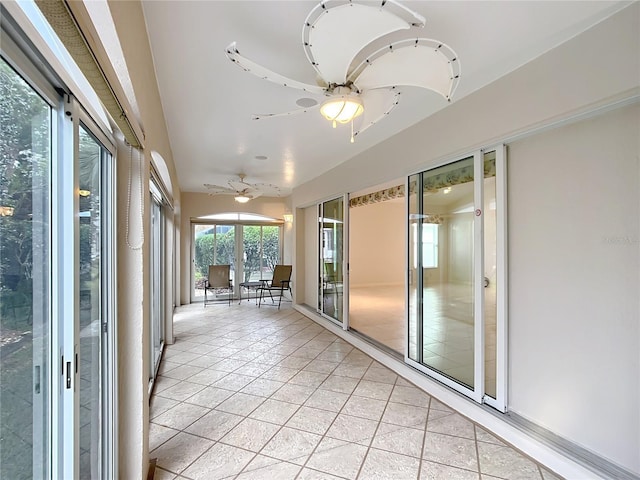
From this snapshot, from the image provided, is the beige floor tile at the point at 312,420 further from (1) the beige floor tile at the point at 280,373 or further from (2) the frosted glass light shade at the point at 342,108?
(2) the frosted glass light shade at the point at 342,108

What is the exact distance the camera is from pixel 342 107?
1902 mm

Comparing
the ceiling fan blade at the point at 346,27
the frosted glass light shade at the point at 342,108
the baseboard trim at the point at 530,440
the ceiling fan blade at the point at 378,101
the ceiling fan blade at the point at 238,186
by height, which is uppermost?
the ceiling fan blade at the point at 238,186

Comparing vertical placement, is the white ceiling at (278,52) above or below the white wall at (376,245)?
above

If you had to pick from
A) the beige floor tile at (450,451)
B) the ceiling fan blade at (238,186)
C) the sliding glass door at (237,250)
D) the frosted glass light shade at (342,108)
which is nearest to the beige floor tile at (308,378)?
the beige floor tile at (450,451)

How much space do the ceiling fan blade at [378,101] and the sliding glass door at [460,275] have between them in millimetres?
975

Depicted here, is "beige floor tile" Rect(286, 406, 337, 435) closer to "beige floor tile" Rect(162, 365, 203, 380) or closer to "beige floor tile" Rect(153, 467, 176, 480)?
"beige floor tile" Rect(153, 467, 176, 480)

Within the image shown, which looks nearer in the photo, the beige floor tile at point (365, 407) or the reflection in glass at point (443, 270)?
the beige floor tile at point (365, 407)

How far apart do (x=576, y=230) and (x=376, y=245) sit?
26.2ft

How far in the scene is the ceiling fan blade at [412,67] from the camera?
147cm

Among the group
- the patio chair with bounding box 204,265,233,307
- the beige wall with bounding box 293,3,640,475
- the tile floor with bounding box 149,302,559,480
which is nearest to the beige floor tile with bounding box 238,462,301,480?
the tile floor with bounding box 149,302,559,480

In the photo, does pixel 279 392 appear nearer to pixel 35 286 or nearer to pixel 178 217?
pixel 35 286

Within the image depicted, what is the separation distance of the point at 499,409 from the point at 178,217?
6.67 metres

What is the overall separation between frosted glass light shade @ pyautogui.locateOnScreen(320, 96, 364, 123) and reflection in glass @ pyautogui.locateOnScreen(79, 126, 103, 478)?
4.25 feet

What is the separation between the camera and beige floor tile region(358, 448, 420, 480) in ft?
6.17
